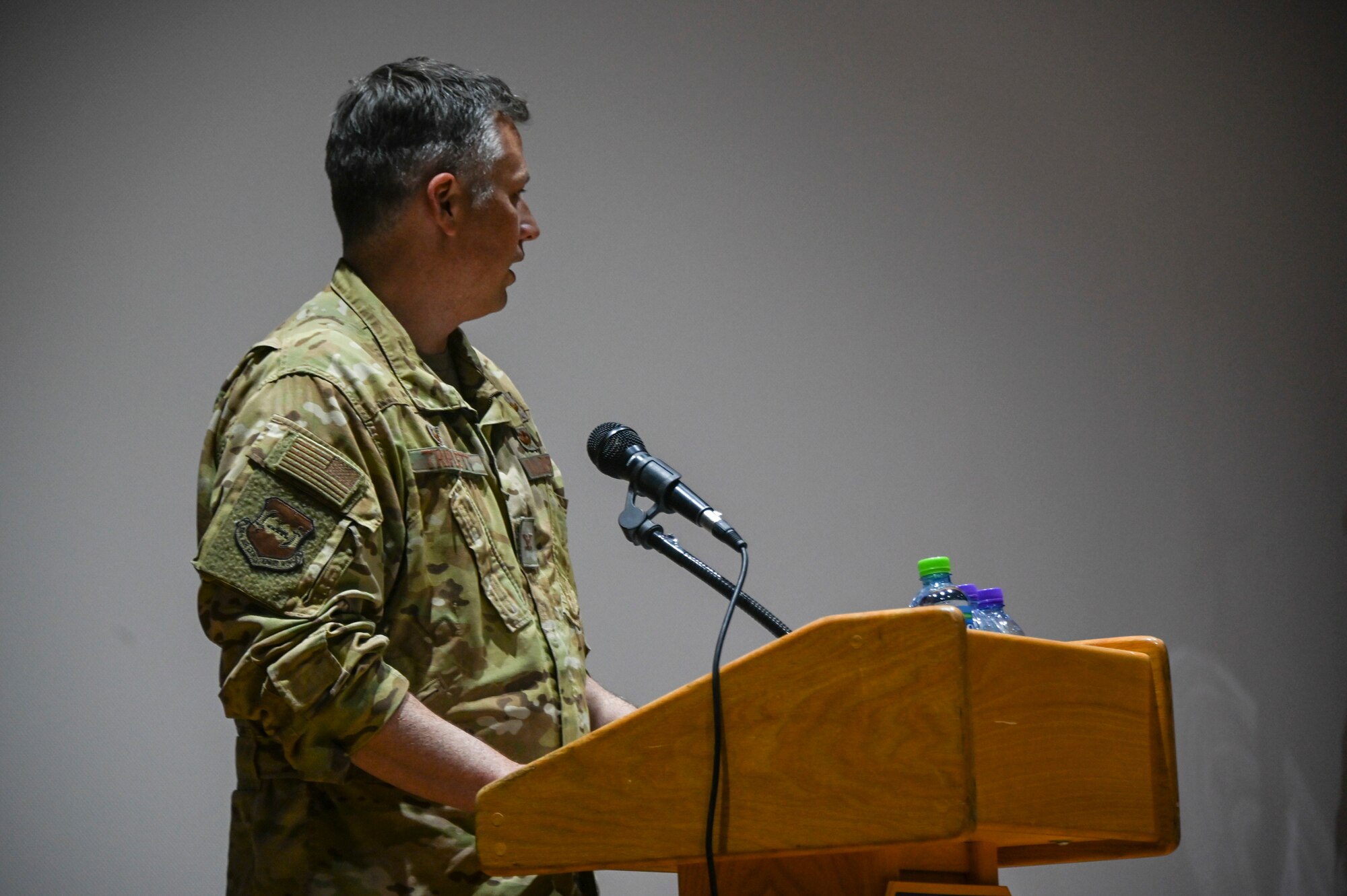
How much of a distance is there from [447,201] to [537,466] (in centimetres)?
34

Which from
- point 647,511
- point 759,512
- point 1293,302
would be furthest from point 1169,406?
point 647,511

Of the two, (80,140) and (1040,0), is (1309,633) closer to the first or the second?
(1040,0)

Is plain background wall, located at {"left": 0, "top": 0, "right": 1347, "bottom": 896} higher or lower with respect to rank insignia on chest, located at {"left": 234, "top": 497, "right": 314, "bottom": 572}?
higher

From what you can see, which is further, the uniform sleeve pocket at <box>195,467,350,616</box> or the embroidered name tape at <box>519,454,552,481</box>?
the embroidered name tape at <box>519,454,552,481</box>

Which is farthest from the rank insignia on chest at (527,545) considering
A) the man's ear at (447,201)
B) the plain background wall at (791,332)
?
the plain background wall at (791,332)

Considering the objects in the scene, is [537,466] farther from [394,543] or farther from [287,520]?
[287,520]

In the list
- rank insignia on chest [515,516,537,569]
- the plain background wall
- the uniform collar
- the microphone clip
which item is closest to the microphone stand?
the microphone clip

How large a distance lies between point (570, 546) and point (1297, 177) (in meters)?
2.19

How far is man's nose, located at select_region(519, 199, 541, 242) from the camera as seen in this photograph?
144 centimetres

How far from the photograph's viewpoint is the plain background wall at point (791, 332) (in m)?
2.05

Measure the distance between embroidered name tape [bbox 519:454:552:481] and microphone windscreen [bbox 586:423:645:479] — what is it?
0.13 metres

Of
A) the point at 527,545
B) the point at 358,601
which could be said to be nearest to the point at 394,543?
the point at 358,601

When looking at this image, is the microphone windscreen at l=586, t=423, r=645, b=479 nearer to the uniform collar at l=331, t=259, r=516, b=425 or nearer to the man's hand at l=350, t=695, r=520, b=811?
the uniform collar at l=331, t=259, r=516, b=425

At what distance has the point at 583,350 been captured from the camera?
2.41 metres
